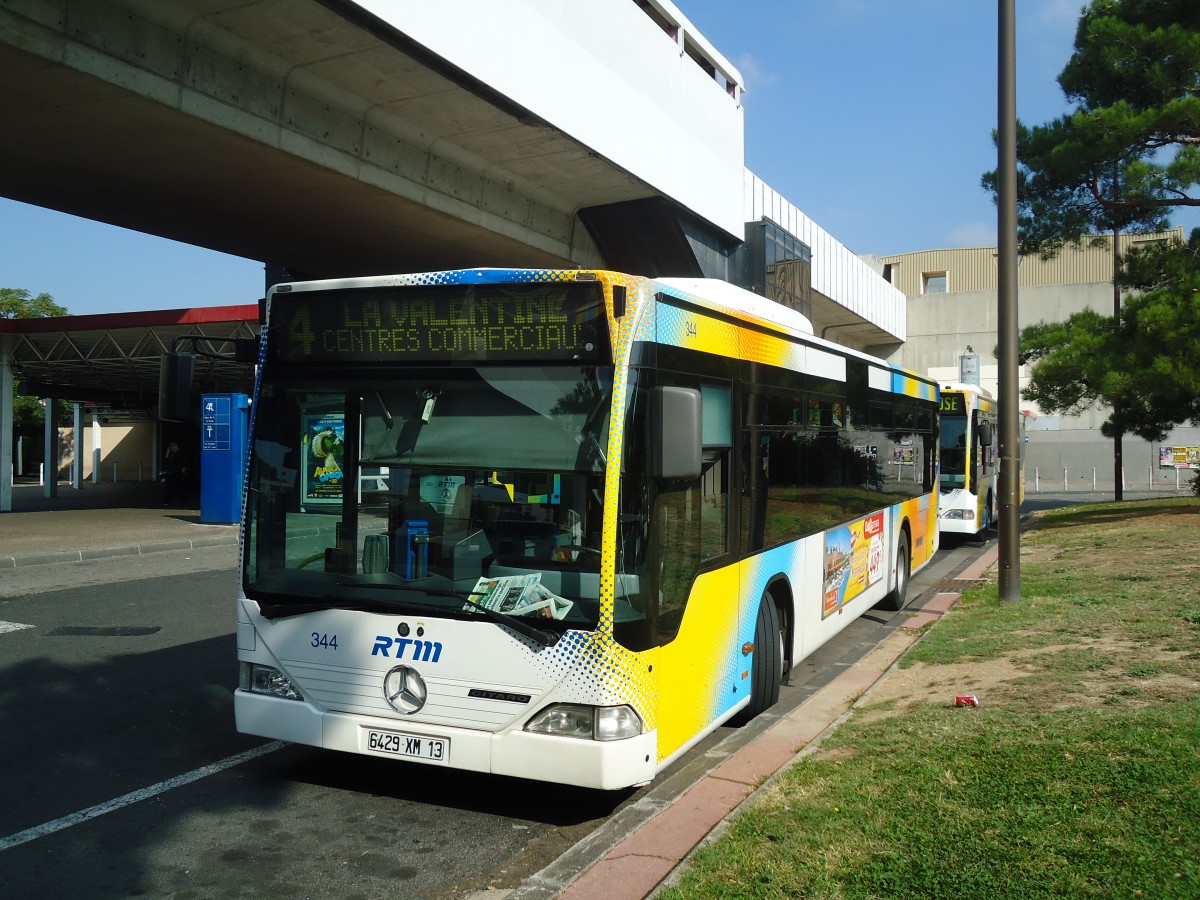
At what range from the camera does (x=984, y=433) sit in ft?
61.6

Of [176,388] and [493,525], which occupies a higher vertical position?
[176,388]

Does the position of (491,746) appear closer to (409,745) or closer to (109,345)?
(409,745)

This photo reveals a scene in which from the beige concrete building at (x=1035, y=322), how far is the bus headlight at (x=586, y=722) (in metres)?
42.5

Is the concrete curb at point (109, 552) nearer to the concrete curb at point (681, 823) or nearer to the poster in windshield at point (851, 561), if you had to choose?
the poster in windshield at point (851, 561)

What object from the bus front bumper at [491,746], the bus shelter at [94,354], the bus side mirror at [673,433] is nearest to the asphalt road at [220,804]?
the bus front bumper at [491,746]

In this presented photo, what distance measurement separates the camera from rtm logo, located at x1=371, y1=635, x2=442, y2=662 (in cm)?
495

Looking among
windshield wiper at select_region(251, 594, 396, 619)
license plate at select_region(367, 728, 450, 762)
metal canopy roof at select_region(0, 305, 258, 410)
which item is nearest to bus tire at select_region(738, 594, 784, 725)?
license plate at select_region(367, 728, 450, 762)

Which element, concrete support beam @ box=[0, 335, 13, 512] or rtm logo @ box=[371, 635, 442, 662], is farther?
concrete support beam @ box=[0, 335, 13, 512]

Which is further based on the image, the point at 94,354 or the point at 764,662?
the point at 94,354

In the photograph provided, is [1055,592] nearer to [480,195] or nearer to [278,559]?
[278,559]

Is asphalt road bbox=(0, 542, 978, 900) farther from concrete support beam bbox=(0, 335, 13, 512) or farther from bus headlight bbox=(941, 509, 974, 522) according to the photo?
concrete support beam bbox=(0, 335, 13, 512)

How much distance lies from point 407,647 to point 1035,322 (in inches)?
1877

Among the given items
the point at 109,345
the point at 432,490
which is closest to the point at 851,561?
the point at 432,490

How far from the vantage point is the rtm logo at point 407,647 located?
495 centimetres
